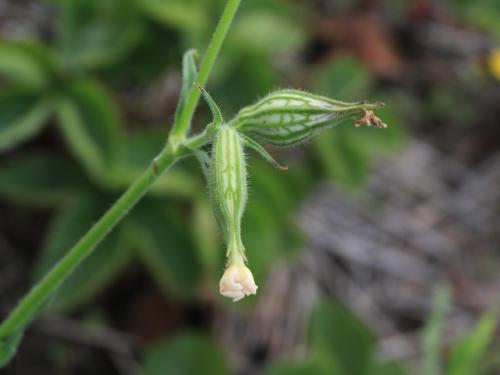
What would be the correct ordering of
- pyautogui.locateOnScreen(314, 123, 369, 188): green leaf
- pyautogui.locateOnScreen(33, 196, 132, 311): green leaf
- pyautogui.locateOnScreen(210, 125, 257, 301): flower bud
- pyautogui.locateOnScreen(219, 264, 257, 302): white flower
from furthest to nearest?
pyautogui.locateOnScreen(314, 123, 369, 188): green leaf
pyautogui.locateOnScreen(33, 196, 132, 311): green leaf
pyautogui.locateOnScreen(210, 125, 257, 301): flower bud
pyautogui.locateOnScreen(219, 264, 257, 302): white flower

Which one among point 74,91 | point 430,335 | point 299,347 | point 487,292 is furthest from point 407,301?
point 74,91

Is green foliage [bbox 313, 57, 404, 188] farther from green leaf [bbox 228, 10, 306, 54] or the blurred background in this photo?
green leaf [bbox 228, 10, 306, 54]

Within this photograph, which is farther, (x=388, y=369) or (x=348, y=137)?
(x=348, y=137)

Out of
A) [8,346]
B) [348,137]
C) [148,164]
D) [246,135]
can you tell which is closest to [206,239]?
[148,164]

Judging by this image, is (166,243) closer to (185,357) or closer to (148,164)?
(148,164)

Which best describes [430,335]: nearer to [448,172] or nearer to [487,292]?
[487,292]

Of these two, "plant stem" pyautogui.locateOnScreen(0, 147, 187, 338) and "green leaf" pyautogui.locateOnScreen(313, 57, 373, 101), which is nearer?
"plant stem" pyautogui.locateOnScreen(0, 147, 187, 338)

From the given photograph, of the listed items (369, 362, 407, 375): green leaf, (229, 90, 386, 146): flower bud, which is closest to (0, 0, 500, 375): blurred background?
(369, 362, 407, 375): green leaf
